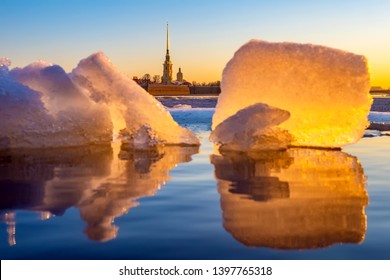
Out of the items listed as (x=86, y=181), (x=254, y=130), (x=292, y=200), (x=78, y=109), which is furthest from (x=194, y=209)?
(x=78, y=109)

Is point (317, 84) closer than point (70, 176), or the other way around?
point (70, 176)

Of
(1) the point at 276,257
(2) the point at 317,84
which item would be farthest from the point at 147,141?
(1) the point at 276,257

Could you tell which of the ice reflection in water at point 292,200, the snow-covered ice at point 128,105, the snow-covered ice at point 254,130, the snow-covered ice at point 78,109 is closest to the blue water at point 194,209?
the ice reflection in water at point 292,200

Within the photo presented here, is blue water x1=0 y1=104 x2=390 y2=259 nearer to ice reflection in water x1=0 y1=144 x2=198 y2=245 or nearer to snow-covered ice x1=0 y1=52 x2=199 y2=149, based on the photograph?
ice reflection in water x1=0 y1=144 x2=198 y2=245

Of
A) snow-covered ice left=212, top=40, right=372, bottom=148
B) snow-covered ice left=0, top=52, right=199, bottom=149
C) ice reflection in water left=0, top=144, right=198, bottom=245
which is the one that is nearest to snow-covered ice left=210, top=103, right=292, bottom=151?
snow-covered ice left=212, top=40, right=372, bottom=148

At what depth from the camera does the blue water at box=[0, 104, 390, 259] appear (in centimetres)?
217

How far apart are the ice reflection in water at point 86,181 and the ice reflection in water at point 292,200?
1.70ft

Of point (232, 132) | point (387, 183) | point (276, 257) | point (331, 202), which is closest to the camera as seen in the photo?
point (276, 257)

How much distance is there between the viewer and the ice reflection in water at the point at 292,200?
7.66 ft

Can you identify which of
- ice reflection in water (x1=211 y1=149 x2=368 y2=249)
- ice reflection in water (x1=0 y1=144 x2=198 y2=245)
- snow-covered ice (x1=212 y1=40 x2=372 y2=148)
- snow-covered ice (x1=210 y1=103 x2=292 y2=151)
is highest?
snow-covered ice (x1=212 y1=40 x2=372 y2=148)

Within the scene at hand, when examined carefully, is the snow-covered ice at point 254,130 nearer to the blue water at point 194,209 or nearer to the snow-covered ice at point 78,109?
the snow-covered ice at point 78,109

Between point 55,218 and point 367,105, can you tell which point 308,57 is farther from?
point 55,218

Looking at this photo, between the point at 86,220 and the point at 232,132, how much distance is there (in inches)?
136

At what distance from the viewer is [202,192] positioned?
11.1 feet
